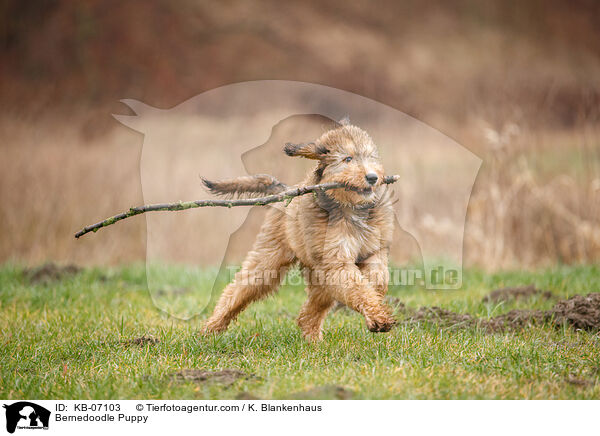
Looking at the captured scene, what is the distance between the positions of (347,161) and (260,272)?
104cm

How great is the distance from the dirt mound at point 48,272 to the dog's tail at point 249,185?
298 centimetres

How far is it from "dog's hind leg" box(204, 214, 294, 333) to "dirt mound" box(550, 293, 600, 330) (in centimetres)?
206

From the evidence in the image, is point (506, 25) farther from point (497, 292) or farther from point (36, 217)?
point (36, 217)

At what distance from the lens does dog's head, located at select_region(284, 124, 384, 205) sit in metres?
3.79

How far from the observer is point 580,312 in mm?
4602

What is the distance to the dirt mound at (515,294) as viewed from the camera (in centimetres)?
545

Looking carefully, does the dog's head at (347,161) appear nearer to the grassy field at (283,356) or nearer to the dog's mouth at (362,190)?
the dog's mouth at (362,190)

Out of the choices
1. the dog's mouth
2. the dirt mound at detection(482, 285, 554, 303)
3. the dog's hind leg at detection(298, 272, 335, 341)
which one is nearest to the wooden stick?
the dog's mouth

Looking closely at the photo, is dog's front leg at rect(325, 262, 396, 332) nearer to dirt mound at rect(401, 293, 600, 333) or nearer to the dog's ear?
the dog's ear

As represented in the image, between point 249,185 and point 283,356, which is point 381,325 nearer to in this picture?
point 283,356
